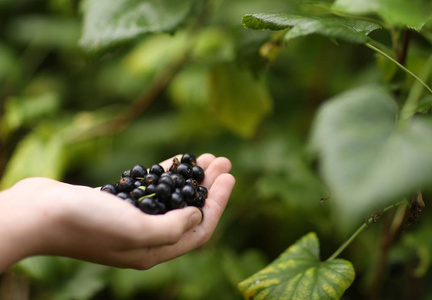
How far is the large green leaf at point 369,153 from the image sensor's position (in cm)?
51

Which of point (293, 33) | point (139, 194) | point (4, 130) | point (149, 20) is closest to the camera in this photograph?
point (293, 33)

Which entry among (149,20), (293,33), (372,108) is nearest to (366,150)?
(372,108)

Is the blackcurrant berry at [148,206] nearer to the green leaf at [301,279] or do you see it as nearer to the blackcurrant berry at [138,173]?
the blackcurrant berry at [138,173]

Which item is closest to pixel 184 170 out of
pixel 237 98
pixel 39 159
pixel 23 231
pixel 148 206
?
pixel 148 206

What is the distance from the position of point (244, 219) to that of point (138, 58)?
1.10 metres

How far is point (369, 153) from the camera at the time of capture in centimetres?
58

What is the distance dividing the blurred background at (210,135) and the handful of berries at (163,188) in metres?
0.40

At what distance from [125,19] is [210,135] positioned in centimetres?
114

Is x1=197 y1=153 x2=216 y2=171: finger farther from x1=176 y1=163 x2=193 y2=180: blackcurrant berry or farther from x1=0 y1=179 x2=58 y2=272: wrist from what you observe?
x1=0 y1=179 x2=58 y2=272: wrist

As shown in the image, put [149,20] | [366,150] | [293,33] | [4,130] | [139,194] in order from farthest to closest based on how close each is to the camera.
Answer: [4,130]
[149,20]
[139,194]
[293,33]
[366,150]

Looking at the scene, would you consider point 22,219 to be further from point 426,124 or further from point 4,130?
point 4,130

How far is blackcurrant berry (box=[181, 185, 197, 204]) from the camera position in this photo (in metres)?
0.97

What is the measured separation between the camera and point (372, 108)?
67cm

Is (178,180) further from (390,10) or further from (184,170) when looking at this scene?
(390,10)
